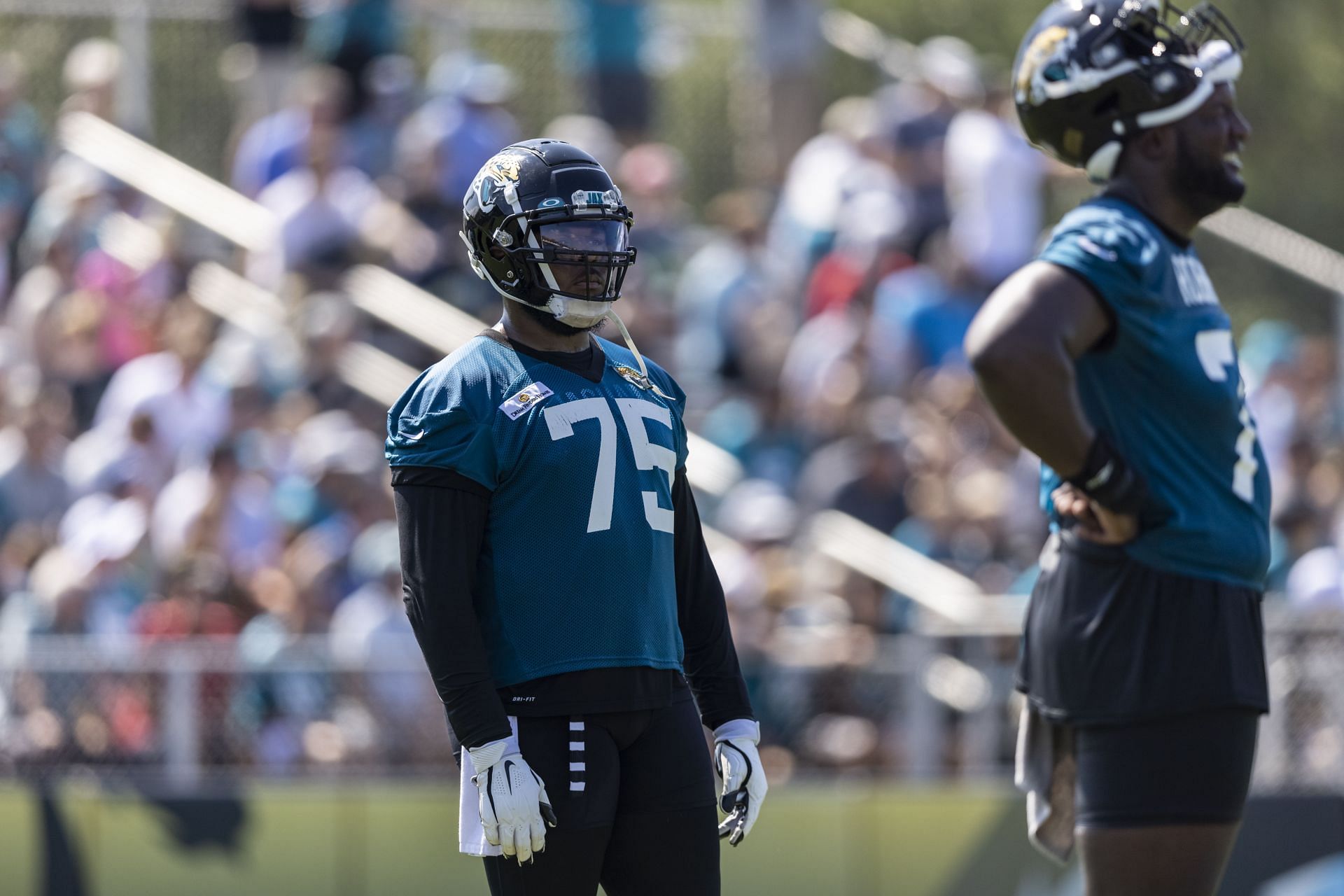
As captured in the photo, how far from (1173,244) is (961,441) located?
5738 millimetres

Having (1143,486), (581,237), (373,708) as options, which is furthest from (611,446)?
(373,708)

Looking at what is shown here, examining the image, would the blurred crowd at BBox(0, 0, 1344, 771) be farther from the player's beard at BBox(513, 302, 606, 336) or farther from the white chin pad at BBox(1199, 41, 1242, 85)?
the player's beard at BBox(513, 302, 606, 336)

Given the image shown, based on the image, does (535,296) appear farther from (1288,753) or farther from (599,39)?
(599,39)

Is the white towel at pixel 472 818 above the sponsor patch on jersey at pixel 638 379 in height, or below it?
below

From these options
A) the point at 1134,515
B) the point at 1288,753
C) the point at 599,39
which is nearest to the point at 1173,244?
the point at 1134,515

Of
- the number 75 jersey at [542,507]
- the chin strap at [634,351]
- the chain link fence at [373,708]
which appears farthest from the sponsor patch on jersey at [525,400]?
the chain link fence at [373,708]

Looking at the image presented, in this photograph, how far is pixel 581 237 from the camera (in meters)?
3.89

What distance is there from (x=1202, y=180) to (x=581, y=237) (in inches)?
54.6

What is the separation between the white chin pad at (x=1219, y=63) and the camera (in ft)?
14.3

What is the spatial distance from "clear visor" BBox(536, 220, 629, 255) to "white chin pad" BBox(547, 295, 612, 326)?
0.09m

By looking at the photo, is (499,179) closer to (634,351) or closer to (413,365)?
(634,351)

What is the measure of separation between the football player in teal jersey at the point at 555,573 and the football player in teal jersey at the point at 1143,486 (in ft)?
2.37

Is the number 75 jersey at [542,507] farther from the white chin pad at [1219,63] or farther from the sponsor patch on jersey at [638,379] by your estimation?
the white chin pad at [1219,63]

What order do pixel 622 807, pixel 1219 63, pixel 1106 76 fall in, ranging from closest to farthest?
pixel 622 807 < pixel 1106 76 < pixel 1219 63
